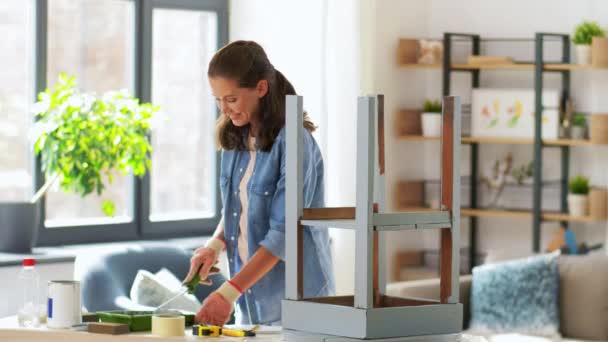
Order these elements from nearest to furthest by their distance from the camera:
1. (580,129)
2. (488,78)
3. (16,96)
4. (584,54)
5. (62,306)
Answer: (62,306), (16,96), (584,54), (580,129), (488,78)

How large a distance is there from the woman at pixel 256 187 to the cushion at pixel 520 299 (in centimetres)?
216

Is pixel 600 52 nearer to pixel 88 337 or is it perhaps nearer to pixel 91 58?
pixel 91 58

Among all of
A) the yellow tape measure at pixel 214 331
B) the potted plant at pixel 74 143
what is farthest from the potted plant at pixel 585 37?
the yellow tape measure at pixel 214 331

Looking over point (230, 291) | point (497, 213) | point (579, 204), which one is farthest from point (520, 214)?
point (230, 291)

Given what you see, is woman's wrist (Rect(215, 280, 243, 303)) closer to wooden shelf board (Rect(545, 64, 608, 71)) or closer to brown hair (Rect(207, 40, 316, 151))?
brown hair (Rect(207, 40, 316, 151))

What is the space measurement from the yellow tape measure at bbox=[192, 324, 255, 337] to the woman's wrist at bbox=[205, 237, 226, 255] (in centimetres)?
50

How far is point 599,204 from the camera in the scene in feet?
18.9

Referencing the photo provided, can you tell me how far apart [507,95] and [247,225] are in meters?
3.38

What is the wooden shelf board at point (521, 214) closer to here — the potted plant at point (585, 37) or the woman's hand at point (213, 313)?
the potted plant at point (585, 37)

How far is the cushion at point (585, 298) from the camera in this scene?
16.7ft

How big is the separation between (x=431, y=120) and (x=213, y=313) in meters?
3.78

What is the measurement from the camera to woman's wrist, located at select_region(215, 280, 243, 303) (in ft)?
9.34

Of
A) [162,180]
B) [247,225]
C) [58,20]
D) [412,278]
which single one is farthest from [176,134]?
[247,225]

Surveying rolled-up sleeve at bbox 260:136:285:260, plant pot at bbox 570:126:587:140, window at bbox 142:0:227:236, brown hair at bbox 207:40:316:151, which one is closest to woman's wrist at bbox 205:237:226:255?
rolled-up sleeve at bbox 260:136:285:260
